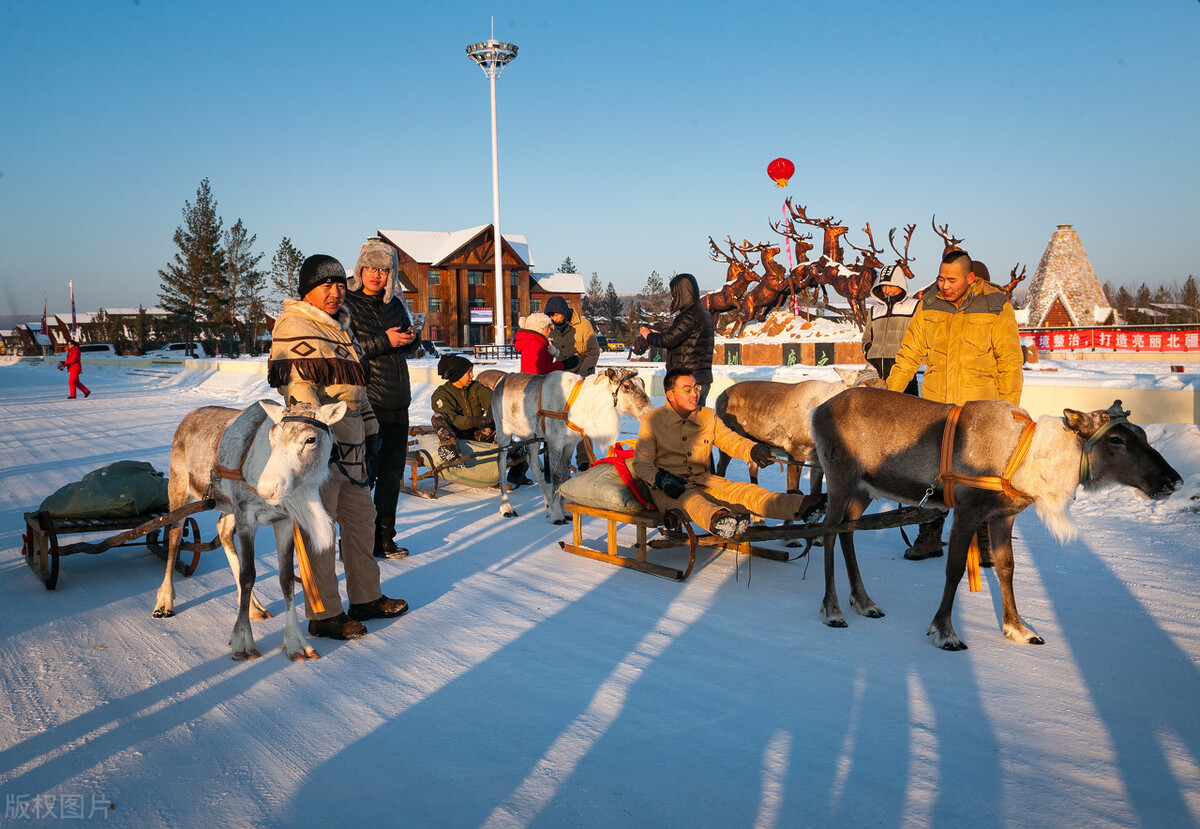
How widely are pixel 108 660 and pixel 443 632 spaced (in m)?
1.93

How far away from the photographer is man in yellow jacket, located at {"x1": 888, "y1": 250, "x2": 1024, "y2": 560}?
597 cm

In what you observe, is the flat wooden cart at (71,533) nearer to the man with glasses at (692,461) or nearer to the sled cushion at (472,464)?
the man with glasses at (692,461)

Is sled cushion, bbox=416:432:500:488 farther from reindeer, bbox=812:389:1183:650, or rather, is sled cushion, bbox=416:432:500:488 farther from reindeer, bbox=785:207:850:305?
reindeer, bbox=785:207:850:305

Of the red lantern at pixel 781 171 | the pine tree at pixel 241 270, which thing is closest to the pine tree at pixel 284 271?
the pine tree at pixel 241 270

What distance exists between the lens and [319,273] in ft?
16.1

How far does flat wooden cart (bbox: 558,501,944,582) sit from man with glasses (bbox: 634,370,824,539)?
0.16 metres

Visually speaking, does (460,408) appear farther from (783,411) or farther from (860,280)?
(860,280)

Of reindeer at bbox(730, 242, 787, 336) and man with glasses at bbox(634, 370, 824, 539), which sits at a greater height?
reindeer at bbox(730, 242, 787, 336)

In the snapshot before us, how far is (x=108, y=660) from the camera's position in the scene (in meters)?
4.63

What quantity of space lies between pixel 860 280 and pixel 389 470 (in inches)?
986

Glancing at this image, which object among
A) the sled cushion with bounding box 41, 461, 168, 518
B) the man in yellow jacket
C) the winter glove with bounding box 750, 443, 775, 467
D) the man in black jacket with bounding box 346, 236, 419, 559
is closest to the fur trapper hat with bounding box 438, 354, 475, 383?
the man in black jacket with bounding box 346, 236, 419, 559

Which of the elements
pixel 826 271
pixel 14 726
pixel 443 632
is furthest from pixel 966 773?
pixel 826 271

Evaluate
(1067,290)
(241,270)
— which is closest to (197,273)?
(241,270)

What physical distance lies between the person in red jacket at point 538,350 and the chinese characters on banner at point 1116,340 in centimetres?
2949
